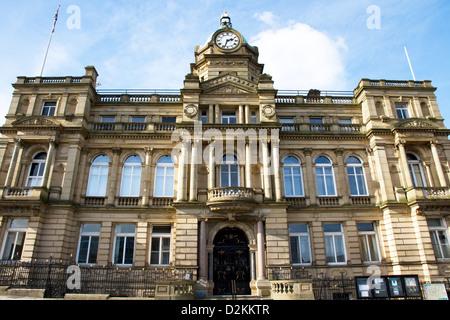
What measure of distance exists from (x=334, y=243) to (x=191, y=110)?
601 inches

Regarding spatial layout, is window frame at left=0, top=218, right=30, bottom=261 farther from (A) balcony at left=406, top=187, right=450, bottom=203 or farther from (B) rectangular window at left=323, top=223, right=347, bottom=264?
Answer: (A) balcony at left=406, top=187, right=450, bottom=203

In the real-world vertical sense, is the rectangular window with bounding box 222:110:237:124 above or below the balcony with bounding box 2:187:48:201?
above

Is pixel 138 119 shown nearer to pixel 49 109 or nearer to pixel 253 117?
pixel 49 109

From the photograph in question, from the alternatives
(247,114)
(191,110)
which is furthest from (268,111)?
(191,110)

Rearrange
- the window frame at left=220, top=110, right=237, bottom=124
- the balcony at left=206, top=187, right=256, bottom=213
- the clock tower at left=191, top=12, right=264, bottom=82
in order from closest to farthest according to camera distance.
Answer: the balcony at left=206, top=187, right=256, bottom=213 < the window frame at left=220, top=110, right=237, bottom=124 < the clock tower at left=191, top=12, right=264, bottom=82

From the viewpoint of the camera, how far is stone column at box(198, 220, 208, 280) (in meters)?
20.4

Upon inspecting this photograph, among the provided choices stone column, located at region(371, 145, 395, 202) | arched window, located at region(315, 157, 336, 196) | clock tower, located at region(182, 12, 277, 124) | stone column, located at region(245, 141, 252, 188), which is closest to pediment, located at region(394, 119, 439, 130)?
stone column, located at region(371, 145, 395, 202)

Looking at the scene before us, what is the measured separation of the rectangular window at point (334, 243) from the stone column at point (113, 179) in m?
16.8

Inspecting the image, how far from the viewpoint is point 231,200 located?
821 inches

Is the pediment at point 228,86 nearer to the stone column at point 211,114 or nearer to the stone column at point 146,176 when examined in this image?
the stone column at point 211,114

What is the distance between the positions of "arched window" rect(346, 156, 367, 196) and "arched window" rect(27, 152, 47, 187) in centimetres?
2491

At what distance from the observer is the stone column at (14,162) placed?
75.2ft

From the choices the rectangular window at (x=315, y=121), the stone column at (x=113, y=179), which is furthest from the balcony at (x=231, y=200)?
the rectangular window at (x=315, y=121)
